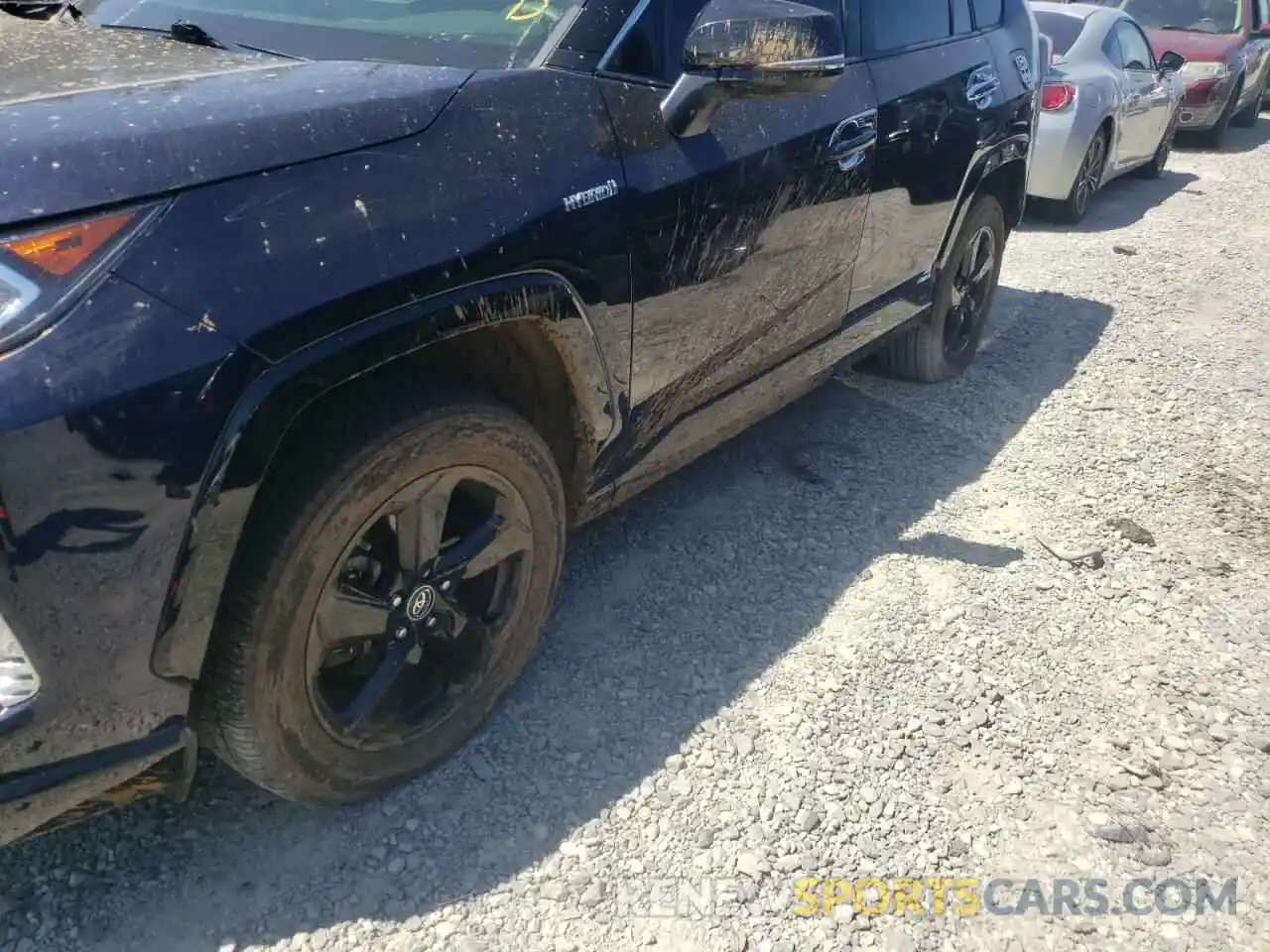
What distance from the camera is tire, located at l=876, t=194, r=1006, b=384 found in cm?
427

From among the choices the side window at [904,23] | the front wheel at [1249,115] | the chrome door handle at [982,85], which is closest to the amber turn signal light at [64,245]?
the side window at [904,23]

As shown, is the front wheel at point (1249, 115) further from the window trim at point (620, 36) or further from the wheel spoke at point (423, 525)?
the wheel spoke at point (423, 525)

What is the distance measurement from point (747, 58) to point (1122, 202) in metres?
7.29

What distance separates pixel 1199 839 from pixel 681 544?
1553mm

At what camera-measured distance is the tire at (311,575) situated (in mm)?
1834

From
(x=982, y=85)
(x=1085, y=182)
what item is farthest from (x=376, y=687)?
(x=1085, y=182)

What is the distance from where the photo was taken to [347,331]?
1761mm

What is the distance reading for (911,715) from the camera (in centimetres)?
269

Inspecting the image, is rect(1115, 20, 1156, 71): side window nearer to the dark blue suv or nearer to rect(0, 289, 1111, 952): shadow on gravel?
rect(0, 289, 1111, 952): shadow on gravel

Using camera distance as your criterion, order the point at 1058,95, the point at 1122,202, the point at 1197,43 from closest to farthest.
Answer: the point at 1058,95 < the point at 1122,202 < the point at 1197,43

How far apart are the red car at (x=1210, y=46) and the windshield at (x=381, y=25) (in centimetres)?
1023

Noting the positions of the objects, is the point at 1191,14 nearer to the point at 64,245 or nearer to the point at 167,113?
the point at 167,113

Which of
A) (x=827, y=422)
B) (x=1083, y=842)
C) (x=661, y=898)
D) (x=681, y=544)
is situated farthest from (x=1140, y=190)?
(x=661, y=898)

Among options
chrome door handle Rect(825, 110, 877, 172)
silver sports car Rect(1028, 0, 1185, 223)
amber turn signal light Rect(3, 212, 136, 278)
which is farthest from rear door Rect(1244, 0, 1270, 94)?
amber turn signal light Rect(3, 212, 136, 278)
